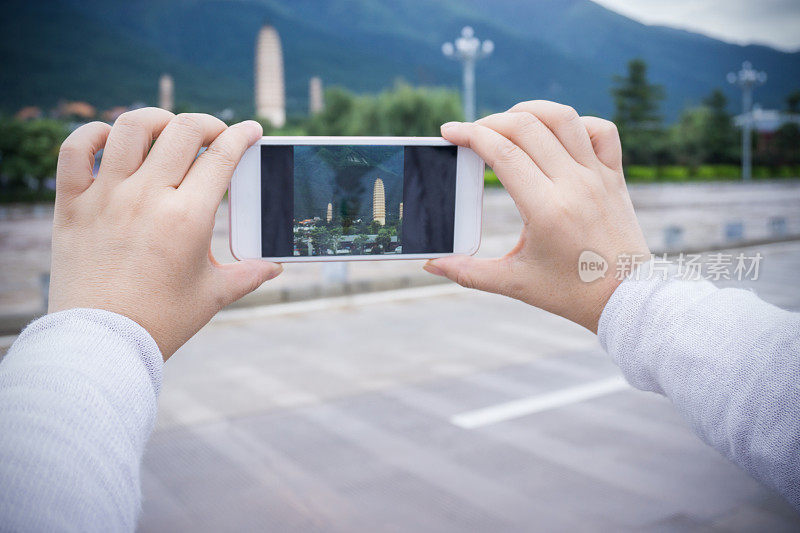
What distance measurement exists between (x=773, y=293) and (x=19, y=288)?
1414cm

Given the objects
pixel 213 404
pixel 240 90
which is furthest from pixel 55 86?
pixel 213 404

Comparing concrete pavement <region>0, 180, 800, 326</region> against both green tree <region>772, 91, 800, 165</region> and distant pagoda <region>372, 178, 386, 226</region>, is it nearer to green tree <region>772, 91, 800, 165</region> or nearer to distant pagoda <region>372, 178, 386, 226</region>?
distant pagoda <region>372, 178, 386, 226</region>

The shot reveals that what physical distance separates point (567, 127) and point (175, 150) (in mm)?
753

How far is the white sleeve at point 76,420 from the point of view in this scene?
80 centimetres

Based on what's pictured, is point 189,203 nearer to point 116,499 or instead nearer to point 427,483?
point 116,499

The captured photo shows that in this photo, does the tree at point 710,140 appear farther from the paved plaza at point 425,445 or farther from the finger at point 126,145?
the finger at point 126,145

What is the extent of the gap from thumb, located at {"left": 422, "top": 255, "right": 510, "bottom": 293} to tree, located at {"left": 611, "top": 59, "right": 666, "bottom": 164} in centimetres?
6285

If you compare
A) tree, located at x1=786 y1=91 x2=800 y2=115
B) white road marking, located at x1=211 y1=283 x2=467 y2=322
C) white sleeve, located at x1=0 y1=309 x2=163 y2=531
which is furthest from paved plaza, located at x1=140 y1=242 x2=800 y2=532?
tree, located at x1=786 y1=91 x2=800 y2=115

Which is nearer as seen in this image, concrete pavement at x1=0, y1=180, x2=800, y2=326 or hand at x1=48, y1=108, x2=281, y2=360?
hand at x1=48, y1=108, x2=281, y2=360

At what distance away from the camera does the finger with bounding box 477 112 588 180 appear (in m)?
1.35

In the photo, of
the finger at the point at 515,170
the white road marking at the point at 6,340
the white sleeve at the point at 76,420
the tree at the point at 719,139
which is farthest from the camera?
the tree at the point at 719,139

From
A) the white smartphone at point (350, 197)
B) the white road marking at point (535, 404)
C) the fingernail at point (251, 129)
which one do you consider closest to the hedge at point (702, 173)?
the white road marking at point (535, 404)

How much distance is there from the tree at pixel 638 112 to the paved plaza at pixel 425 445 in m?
57.7

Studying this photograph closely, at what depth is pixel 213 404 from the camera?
6082 millimetres
